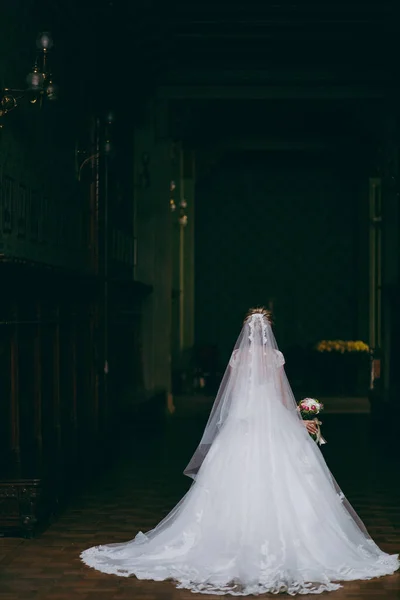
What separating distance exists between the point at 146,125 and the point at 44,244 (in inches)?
310

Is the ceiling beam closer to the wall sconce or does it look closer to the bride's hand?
the wall sconce

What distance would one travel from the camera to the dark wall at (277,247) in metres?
27.2

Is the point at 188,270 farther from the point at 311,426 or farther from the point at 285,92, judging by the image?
the point at 311,426

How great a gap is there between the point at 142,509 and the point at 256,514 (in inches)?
105

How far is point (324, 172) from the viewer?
27312mm

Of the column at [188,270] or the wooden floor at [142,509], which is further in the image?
the column at [188,270]

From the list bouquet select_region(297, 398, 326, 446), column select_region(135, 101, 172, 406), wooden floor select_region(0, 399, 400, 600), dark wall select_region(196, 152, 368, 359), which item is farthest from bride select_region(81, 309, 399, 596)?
dark wall select_region(196, 152, 368, 359)

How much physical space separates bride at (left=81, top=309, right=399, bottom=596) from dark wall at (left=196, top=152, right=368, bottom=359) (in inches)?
→ 765

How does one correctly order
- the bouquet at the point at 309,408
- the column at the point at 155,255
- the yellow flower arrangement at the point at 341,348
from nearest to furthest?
the bouquet at the point at 309,408 → the column at the point at 155,255 → the yellow flower arrangement at the point at 341,348

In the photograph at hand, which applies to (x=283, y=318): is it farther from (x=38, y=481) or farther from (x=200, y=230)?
(x=38, y=481)

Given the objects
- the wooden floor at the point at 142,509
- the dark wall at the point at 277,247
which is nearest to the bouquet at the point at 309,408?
the wooden floor at the point at 142,509

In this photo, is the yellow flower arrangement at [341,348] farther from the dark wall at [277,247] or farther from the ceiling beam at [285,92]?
the ceiling beam at [285,92]

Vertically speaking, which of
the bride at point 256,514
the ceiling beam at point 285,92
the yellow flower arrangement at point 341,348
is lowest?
the bride at point 256,514

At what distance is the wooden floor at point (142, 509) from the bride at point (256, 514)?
25 centimetres
